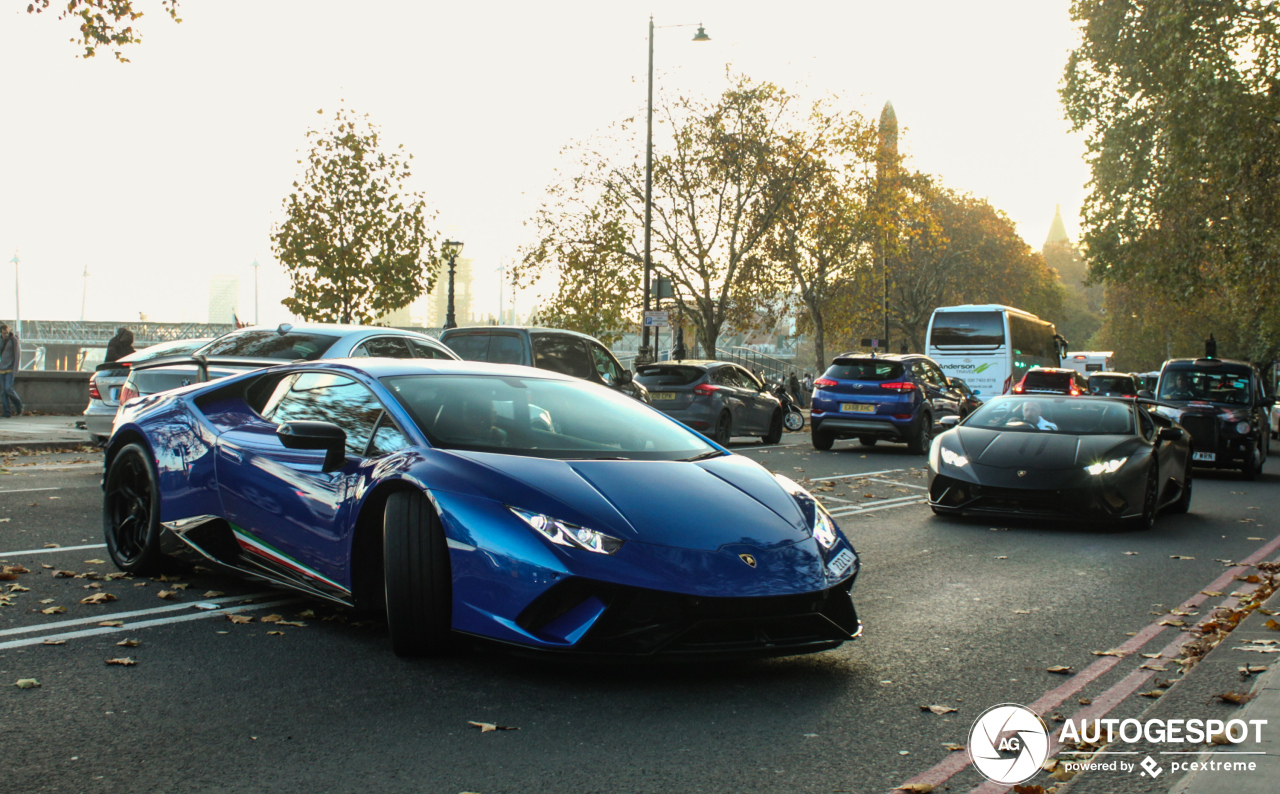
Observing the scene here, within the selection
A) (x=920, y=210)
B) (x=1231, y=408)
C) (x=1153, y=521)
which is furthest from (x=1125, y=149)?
(x=1153, y=521)

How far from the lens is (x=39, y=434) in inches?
664

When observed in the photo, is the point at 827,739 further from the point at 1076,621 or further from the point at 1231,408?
the point at 1231,408

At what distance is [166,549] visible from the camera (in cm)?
605

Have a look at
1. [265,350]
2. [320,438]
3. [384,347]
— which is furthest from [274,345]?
[320,438]

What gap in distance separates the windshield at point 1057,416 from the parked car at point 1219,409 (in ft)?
22.7

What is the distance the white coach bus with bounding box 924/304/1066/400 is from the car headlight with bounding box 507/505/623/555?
103 feet

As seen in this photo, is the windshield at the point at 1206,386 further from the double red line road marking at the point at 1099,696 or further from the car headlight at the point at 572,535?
the car headlight at the point at 572,535

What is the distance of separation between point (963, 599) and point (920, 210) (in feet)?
117

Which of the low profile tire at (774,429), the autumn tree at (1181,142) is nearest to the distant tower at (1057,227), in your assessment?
the autumn tree at (1181,142)

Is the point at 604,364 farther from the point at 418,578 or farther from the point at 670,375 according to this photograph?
the point at 418,578

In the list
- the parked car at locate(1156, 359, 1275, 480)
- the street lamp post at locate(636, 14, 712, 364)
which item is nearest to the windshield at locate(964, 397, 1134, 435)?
the parked car at locate(1156, 359, 1275, 480)

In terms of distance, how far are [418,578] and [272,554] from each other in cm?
117

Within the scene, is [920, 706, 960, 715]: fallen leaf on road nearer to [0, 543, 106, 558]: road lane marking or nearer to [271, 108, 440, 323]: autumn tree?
[0, 543, 106, 558]: road lane marking

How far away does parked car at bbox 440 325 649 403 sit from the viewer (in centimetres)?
1524
